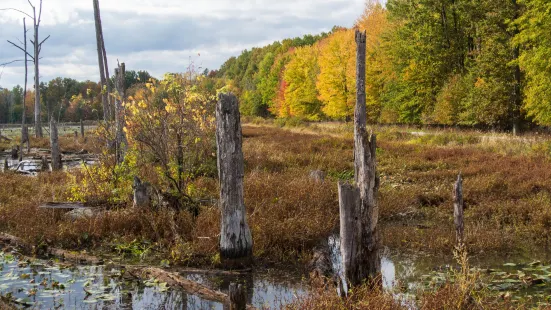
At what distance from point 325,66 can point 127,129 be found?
31861mm

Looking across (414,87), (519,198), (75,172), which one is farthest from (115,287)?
(414,87)

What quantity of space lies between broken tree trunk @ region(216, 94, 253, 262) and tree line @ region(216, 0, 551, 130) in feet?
62.6

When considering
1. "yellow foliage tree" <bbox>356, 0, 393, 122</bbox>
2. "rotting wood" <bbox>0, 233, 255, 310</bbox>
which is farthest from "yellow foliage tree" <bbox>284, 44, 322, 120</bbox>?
"rotting wood" <bbox>0, 233, 255, 310</bbox>

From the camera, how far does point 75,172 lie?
14891 mm

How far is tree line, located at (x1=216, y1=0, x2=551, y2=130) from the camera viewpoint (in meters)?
24.5

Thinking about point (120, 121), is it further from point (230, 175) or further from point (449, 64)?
point (449, 64)

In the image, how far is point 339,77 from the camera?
38594 mm

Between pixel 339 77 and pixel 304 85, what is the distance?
→ 47.0 feet

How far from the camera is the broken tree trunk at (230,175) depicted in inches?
311

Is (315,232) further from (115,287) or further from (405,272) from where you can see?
(115,287)

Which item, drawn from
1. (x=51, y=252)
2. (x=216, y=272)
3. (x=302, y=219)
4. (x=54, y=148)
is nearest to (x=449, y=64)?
(x=54, y=148)

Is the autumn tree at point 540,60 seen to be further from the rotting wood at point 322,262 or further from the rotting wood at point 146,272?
the rotting wood at point 146,272

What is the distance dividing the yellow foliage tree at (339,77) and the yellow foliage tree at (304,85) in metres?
8.74

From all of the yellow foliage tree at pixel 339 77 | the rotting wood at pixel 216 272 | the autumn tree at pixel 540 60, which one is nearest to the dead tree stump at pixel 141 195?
→ the rotting wood at pixel 216 272
